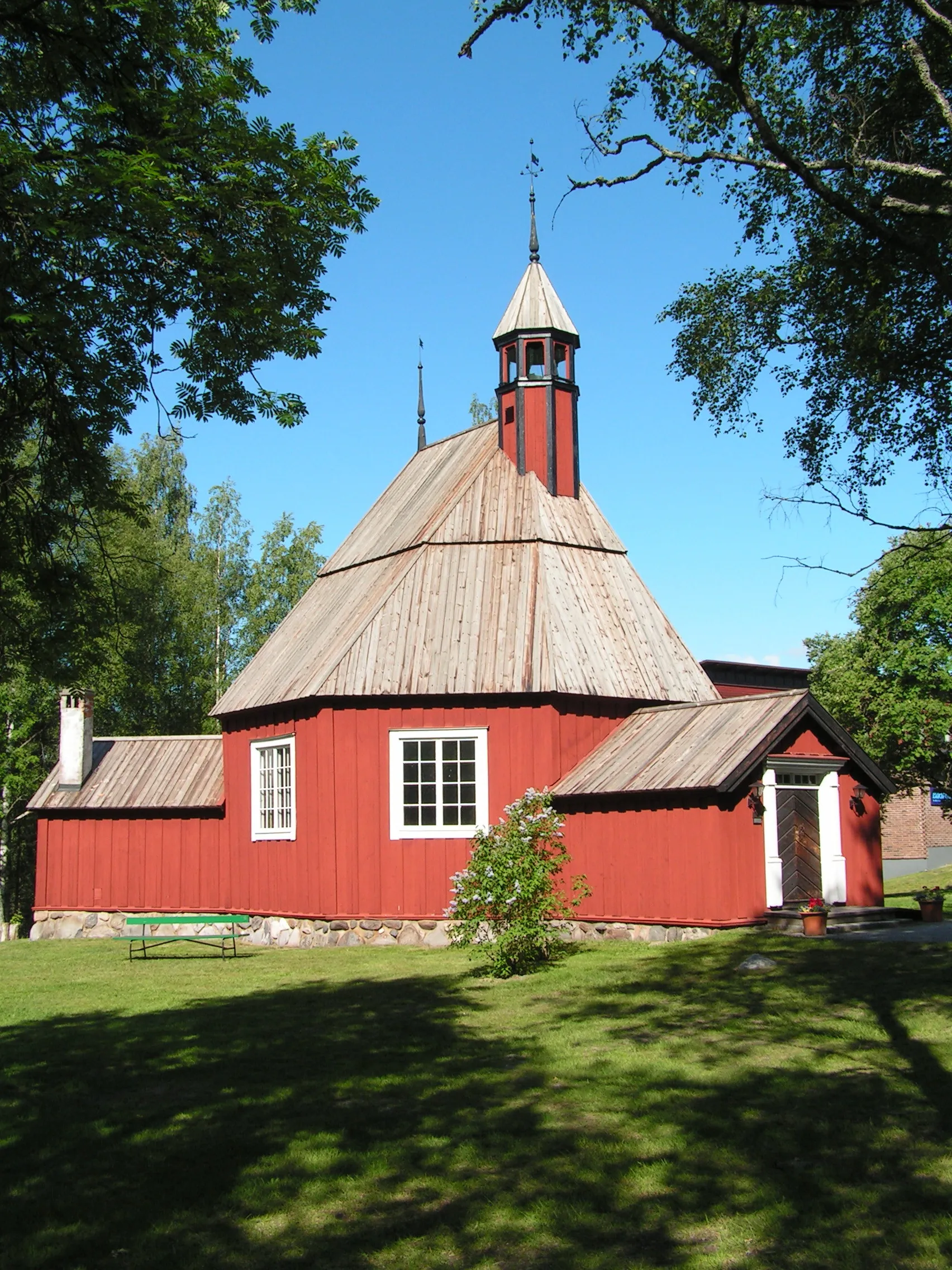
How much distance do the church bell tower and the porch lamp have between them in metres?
7.09

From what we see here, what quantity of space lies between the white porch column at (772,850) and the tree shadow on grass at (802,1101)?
10.6ft

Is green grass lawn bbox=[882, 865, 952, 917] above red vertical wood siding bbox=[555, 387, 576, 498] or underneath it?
underneath

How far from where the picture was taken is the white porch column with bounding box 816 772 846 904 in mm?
17609

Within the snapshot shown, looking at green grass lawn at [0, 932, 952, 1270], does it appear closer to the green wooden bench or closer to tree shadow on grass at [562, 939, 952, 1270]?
tree shadow on grass at [562, 939, 952, 1270]

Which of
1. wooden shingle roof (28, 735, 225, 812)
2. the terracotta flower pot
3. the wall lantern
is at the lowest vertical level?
the terracotta flower pot

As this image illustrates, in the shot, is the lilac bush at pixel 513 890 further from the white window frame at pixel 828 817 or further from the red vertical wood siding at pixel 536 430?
the red vertical wood siding at pixel 536 430

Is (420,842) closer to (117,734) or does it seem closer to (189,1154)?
(189,1154)

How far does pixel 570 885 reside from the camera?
18.0 metres

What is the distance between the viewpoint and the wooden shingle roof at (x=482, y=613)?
18281 millimetres

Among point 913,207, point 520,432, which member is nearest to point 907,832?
point 520,432

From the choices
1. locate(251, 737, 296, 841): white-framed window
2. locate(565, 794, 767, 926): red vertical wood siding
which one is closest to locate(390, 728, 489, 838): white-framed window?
locate(565, 794, 767, 926): red vertical wood siding

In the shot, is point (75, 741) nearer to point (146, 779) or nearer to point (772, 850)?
point (146, 779)

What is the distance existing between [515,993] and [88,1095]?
17.1ft

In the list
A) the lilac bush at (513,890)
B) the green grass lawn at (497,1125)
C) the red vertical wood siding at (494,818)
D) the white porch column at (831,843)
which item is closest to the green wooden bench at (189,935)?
the red vertical wood siding at (494,818)
